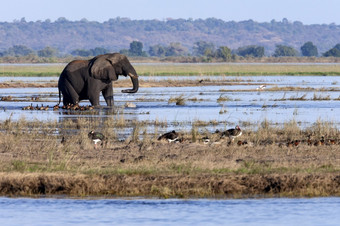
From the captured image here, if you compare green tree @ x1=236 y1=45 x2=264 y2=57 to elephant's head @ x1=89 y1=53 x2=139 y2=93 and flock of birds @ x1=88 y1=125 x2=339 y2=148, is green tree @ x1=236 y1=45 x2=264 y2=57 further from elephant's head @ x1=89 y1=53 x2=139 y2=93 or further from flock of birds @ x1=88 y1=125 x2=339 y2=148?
flock of birds @ x1=88 y1=125 x2=339 y2=148

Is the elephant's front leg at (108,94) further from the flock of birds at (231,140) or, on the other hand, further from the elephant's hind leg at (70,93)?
the flock of birds at (231,140)

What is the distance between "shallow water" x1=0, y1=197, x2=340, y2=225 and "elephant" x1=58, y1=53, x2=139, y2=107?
19.0m

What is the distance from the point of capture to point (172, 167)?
16.9m

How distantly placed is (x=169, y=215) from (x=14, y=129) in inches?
487

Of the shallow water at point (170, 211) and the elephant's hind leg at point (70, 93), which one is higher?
the elephant's hind leg at point (70, 93)

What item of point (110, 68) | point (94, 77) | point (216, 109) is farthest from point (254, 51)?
point (94, 77)

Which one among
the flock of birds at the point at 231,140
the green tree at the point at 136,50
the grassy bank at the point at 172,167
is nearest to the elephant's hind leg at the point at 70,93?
the grassy bank at the point at 172,167

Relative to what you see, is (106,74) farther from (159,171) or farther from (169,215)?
(169,215)

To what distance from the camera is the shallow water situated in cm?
1395

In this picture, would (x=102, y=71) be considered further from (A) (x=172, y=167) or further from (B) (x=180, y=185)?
(B) (x=180, y=185)

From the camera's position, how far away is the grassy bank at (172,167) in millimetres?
15688

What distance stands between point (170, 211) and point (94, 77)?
2042 cm

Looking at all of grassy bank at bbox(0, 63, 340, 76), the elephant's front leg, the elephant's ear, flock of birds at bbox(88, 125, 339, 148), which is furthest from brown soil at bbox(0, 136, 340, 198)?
grassy bank at bbox(0, 63, 340, 76)

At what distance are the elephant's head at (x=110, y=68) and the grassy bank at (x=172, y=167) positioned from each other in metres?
12.3
